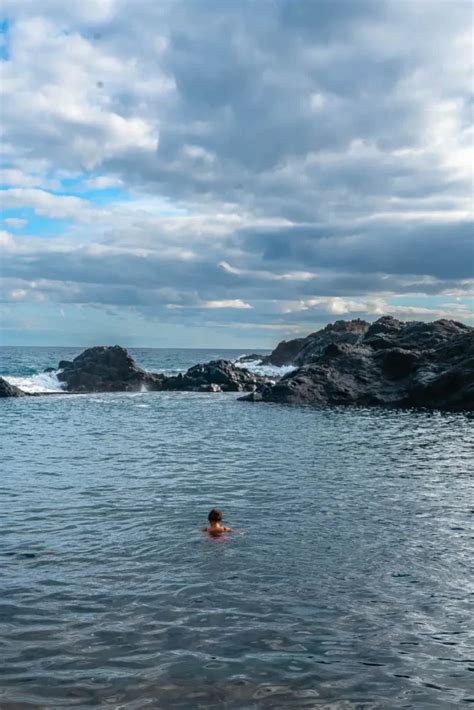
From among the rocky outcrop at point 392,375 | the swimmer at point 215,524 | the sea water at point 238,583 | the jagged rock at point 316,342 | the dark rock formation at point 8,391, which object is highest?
the jagged rock at point 316,342

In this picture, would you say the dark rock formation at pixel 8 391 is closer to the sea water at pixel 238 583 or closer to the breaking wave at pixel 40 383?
the breaking wave at pixel 40 383

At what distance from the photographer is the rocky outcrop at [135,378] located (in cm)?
7788

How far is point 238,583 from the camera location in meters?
12.7

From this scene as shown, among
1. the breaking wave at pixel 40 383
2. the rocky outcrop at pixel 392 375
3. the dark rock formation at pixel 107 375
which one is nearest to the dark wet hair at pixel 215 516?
the rocky outcrop at pixel 392 375

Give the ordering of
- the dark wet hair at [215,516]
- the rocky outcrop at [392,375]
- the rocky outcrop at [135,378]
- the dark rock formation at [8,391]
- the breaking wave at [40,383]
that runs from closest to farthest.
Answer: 1. the dark wet hair at [215,516]
2. the rocky outcrop at [392,375]
3. the dark rock formation at [8,391]
4. the rocky outcrop at [135,378]
5. the breaking wave at [40,383]

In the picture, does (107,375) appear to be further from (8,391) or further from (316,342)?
(316,342)

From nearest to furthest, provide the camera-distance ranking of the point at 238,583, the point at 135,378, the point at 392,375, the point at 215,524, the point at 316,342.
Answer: the point at 238,583, the point at 215,524, the point at 392,375, the point at 135,378, the point at 316,342

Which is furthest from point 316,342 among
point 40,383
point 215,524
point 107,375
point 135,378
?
point 215,524

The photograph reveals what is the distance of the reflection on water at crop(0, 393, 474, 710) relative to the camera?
8914mm

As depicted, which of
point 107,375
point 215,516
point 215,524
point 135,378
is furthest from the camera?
point 107,375

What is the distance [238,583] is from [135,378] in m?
69.5

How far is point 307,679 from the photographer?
8992mm

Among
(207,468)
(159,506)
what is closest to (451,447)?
(207,468)

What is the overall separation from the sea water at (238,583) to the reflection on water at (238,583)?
4cm
